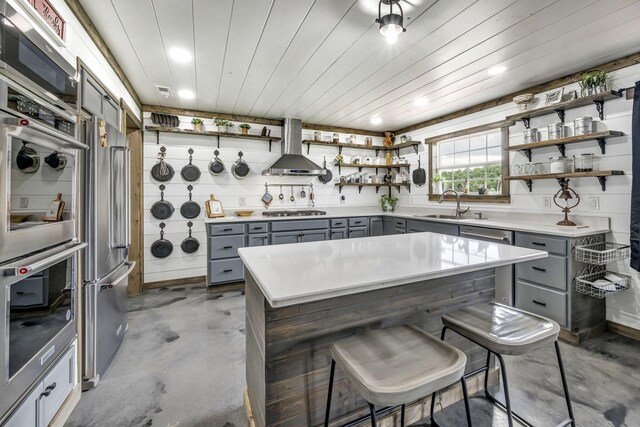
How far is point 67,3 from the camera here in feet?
5.73

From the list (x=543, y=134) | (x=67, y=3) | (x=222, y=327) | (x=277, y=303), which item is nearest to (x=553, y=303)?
(x=543, y=134)

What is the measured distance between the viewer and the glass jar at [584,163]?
2.77 meters

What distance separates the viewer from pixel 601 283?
2.46 metres

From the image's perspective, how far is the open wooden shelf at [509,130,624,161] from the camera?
8.52 ft

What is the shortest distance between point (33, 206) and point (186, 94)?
2699 millimetres

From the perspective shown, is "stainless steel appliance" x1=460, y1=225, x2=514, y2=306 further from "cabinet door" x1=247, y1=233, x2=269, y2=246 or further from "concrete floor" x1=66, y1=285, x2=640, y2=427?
"cabinet door" x1=247, y1=233, x2=269, y2=246

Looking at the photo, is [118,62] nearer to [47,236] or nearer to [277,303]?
[47,236]

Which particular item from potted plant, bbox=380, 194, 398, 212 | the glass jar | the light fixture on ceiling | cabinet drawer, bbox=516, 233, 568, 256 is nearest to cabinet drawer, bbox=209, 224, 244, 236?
potted plant, bbox=380, 194, 398, 212

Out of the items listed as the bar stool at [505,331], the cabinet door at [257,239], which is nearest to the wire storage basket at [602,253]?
the bar stool at [505,331]

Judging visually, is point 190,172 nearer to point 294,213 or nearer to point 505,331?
point 294,213

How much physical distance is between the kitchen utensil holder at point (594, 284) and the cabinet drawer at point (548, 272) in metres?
0.11

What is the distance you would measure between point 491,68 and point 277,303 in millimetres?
3068

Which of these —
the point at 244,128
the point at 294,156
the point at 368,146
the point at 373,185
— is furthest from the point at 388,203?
the point at 244,128

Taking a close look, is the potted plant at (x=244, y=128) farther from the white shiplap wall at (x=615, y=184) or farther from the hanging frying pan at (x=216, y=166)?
the white shiplap wall at (x=615, y=184)
